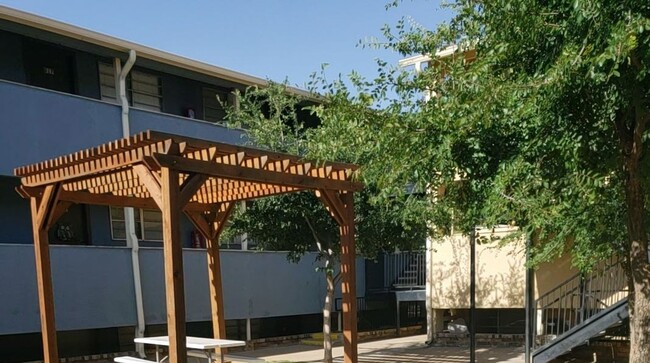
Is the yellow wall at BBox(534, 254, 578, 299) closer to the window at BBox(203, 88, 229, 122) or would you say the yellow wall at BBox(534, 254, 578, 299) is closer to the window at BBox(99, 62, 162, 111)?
the window at BBox(203, 88, 229, 122)

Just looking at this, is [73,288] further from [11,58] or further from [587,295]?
[587,295]

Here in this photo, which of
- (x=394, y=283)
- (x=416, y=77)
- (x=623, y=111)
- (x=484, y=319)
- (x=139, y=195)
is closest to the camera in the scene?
(x=623, y=111)

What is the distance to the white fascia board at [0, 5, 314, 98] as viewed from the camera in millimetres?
11039

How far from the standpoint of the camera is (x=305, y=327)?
17453mm

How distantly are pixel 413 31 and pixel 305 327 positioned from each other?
12.2m

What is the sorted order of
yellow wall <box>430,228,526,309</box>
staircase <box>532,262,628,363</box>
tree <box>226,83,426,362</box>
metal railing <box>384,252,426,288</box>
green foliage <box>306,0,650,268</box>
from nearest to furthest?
green foliage <box>306,0,650,268</box>, staircase <box>532,262,628,363</box>, tree <box>226,83,426,362</box>, yellow wall <box>430,228,526,309</box>, metal railing <box>384,252,426,288</box>

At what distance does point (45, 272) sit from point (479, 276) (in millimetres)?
9861

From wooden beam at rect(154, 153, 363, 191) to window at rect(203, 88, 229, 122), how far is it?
29.7 ft

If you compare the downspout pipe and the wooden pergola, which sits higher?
the downspout pipe

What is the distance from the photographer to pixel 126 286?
1243 centimetres

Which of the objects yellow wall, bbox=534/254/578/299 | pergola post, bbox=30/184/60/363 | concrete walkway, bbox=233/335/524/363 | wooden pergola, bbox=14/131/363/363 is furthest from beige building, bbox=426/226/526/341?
pergola post, bbox=30/184/60/363

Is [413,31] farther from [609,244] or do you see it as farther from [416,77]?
[609,244]

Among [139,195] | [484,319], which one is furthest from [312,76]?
[484,319]

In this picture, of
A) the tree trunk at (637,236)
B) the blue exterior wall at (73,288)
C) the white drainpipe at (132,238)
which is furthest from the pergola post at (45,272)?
the tree trunk at (637,236)
